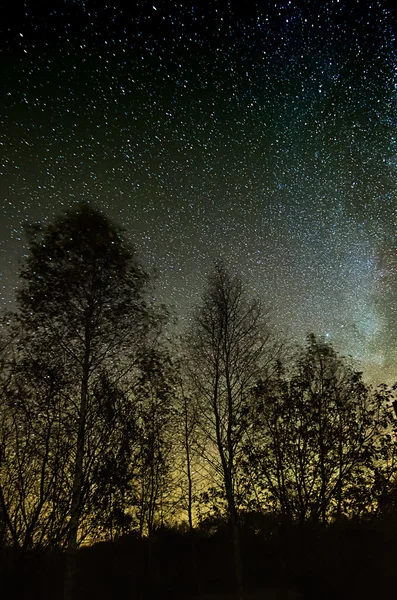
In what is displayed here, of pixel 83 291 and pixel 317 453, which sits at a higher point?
pixel 83 291

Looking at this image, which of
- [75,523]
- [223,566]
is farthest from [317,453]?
[223,566]

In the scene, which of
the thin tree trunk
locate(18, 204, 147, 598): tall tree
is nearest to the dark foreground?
the thin tree trunk

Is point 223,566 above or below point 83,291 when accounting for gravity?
below

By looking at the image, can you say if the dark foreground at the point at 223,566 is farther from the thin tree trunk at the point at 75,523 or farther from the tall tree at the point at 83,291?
the tall tree at the point at 83,291

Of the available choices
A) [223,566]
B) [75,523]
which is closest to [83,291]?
[75,523]

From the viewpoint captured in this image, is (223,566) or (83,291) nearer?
(83,291)

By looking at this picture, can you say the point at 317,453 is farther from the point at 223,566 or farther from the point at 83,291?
the point at 223,566

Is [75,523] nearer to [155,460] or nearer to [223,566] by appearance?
[155,460]

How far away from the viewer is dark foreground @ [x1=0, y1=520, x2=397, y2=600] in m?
7.75

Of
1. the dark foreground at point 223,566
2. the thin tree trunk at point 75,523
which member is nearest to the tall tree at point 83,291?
the thin tree trunk at point 75,523

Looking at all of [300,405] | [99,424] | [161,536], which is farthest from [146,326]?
[161,536]

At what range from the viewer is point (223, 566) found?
Answer: 20156 millimetres

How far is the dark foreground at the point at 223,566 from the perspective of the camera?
25.4ft

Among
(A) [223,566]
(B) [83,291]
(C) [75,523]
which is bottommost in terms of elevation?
(A) [223,566]
